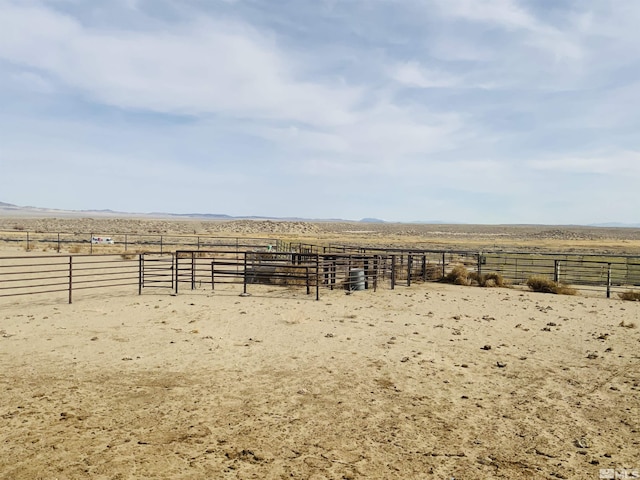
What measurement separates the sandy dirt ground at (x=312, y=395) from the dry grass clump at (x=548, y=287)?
5.70 m

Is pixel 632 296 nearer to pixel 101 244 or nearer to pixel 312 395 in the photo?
pixel 312 395

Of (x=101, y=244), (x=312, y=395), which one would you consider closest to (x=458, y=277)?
(x=312, y=395)

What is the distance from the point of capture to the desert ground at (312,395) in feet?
15.8

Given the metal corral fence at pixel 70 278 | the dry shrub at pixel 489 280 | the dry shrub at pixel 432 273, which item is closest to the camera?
the metal corral fence at pixel 70 278

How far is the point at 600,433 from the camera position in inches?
217

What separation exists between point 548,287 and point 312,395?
1438 centimetres

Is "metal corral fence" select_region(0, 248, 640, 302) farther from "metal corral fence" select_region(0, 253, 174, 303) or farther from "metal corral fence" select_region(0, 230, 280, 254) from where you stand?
"metal corral fence" select_region(0, 230, 280, 254)

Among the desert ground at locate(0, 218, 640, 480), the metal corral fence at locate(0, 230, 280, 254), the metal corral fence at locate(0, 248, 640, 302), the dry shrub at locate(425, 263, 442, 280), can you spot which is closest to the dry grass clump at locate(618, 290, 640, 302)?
the metal corral fence at locate(0, 248, 640, 302)

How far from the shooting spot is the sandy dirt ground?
4801 millimetres

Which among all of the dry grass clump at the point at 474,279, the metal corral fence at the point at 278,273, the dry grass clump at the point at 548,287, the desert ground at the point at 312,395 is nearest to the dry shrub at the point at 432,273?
the metal corral fence at the point at 278,273

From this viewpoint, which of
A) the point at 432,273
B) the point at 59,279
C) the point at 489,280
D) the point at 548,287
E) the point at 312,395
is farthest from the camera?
the point at 432,273

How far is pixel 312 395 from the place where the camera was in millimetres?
6672

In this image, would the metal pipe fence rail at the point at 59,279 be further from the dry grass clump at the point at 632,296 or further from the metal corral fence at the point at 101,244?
the dry grass clump at the point at 632,296

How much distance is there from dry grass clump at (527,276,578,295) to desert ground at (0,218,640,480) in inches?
208
